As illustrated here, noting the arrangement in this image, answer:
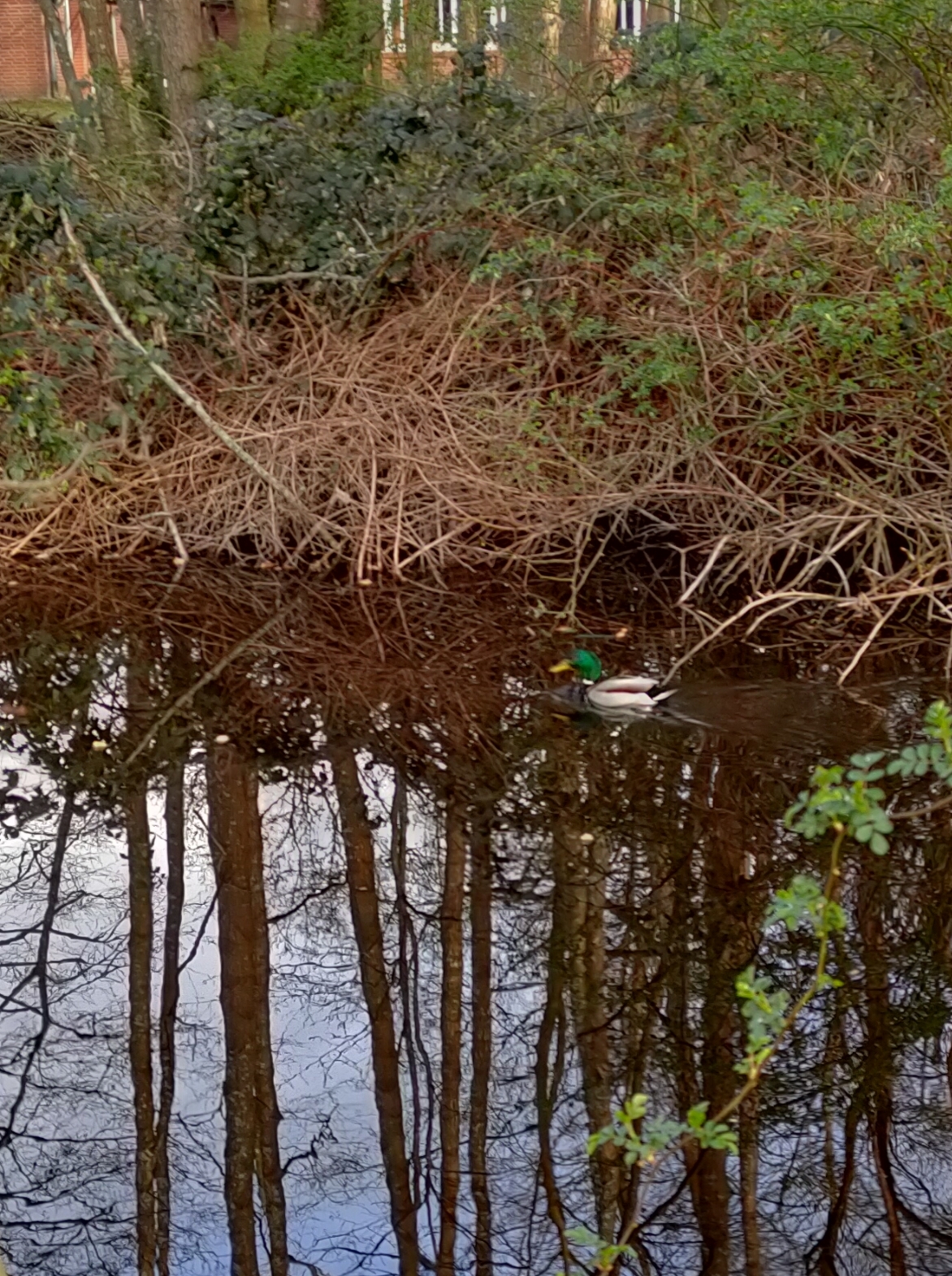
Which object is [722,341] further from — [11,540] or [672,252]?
[11,540]

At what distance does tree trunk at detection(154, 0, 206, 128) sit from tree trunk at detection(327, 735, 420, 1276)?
8.97 metres

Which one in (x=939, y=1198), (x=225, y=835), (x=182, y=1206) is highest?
(x=225, y=835)

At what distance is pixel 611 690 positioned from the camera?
6.64 m

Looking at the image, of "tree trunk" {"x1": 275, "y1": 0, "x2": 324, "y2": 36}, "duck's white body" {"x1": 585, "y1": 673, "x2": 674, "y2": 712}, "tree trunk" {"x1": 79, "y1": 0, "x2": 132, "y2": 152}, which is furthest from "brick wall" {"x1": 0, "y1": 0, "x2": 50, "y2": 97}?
"duck's white body" {"x1": 585, "y1": 673, "x2": 674, "y2": 712}

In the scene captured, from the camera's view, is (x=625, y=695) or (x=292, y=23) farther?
(x=292, y=23)

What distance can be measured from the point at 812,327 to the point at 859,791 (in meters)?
5.71

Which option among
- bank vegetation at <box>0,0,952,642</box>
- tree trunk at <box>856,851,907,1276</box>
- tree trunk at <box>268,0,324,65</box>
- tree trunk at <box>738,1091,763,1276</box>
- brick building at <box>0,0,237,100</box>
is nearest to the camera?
tree trunk at <box>738,1091,763,1276</box>

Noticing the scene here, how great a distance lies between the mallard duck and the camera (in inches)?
261

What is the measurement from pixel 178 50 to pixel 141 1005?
11121mm

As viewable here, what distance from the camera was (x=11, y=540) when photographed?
9.09 m

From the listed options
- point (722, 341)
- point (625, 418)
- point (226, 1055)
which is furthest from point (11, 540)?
point (226, 1055)

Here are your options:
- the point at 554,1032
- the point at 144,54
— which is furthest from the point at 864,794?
the point at 144,54

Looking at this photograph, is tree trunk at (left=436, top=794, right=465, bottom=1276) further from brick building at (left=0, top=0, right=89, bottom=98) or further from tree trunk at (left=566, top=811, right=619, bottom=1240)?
brick building at (left=0, top=0, right=89, bottom=98)

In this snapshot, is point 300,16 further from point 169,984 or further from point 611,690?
point 169,984
